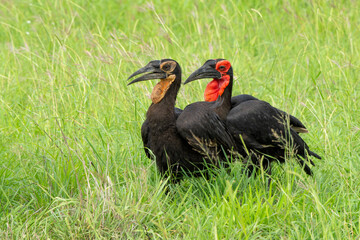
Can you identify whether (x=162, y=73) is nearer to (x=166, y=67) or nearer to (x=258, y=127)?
(x=166, y=67)

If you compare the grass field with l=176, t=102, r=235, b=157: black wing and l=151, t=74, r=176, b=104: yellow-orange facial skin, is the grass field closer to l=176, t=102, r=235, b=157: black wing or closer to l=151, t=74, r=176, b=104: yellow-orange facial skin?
l=176, t=102, r=235, b=157: black wing

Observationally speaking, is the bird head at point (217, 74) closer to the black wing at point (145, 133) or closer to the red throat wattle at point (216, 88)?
the red throat wattle at point (216, 88)

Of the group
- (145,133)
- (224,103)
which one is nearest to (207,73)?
(224,103)

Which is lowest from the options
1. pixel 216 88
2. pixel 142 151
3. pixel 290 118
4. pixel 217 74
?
pixel 290 118

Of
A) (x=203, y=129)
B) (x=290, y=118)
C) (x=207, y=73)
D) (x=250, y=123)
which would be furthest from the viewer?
(x=290, y=118)

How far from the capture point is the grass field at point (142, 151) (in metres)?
2.96

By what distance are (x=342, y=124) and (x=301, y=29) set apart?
7.55 feet

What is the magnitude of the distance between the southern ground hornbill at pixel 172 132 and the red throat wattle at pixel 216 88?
0.99 feet

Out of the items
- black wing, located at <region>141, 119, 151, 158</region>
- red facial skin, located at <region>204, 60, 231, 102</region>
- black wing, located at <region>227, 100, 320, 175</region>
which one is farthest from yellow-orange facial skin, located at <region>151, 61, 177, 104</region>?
black wing, located at <region>227, 100, 320, 175</region>

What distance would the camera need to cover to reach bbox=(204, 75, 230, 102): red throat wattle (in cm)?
387

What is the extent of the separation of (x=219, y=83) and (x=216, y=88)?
46 mm

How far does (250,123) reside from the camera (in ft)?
12.3

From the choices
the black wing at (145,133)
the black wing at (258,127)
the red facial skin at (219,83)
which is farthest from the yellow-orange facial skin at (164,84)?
the black wing at (258,127)

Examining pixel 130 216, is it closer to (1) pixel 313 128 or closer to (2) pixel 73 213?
(2) pixel 73 213
